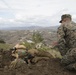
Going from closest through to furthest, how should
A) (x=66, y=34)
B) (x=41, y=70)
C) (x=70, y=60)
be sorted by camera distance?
(x=41, y=70), (x=70, y=60), (x=66, y=34)

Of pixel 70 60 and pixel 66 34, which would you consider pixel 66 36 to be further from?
pixel 70 60

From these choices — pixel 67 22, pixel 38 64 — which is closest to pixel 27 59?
pixel 38 64

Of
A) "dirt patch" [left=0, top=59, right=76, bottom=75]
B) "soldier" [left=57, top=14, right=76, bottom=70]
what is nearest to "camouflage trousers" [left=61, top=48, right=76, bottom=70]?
"dirt patch" [left=0, top=59, right=76, bottom=75]

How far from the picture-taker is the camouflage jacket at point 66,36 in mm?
9742

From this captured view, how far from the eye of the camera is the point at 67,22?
9.89m

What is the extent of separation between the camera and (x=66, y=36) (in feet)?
33.0

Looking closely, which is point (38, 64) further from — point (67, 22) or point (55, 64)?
point (67, 22)

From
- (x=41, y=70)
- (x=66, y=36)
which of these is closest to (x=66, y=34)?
(x=66, y=36)

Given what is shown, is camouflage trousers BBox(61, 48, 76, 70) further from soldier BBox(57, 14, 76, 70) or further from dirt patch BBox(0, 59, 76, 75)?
soldier BBox(57, 14, 76, 70)

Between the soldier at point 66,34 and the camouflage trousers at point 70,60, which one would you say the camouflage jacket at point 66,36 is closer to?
the soldier at point 66,34

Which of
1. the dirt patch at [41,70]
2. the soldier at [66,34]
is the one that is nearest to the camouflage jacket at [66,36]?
the soldier at [66,34]

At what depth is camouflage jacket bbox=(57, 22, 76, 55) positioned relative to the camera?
384 inches

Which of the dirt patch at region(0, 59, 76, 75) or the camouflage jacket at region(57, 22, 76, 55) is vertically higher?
the camouflage jacket at region(57, 22, 76, 55)

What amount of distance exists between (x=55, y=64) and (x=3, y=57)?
335cm
